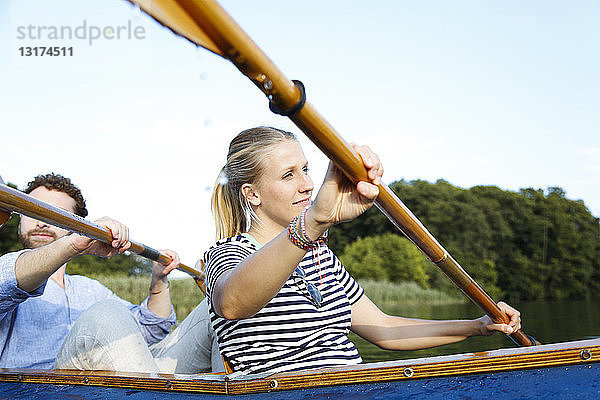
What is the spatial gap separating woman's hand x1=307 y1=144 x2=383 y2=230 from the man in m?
0.96

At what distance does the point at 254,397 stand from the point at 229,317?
0.18 meters

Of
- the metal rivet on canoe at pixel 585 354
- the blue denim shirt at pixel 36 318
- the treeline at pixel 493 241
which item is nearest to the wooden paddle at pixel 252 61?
the metal rivet on canoe at pixel 585 354

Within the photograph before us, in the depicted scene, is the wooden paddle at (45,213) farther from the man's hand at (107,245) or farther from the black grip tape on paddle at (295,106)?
the black grip tape on paddle at (295,106)

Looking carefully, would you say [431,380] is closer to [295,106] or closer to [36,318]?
[295,106]

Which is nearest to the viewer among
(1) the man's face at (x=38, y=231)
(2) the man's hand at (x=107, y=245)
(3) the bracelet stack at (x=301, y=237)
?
(3) the bracelet stack at (x=301, y=237)

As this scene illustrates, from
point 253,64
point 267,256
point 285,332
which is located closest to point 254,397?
point 267,256

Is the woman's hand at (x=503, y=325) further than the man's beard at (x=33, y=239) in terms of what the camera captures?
No

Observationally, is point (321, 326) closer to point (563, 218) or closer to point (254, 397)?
point (254, 397)

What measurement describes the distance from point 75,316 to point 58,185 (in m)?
0.60

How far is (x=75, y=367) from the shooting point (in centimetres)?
173

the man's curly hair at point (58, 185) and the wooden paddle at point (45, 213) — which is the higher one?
the man's curly hair at point (58, 185)

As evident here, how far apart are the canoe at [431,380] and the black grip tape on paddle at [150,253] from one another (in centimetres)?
121

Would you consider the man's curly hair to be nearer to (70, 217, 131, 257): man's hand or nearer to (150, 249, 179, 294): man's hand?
(150, 249, 179, 294): man's hand

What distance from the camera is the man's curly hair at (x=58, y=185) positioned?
2602mm
